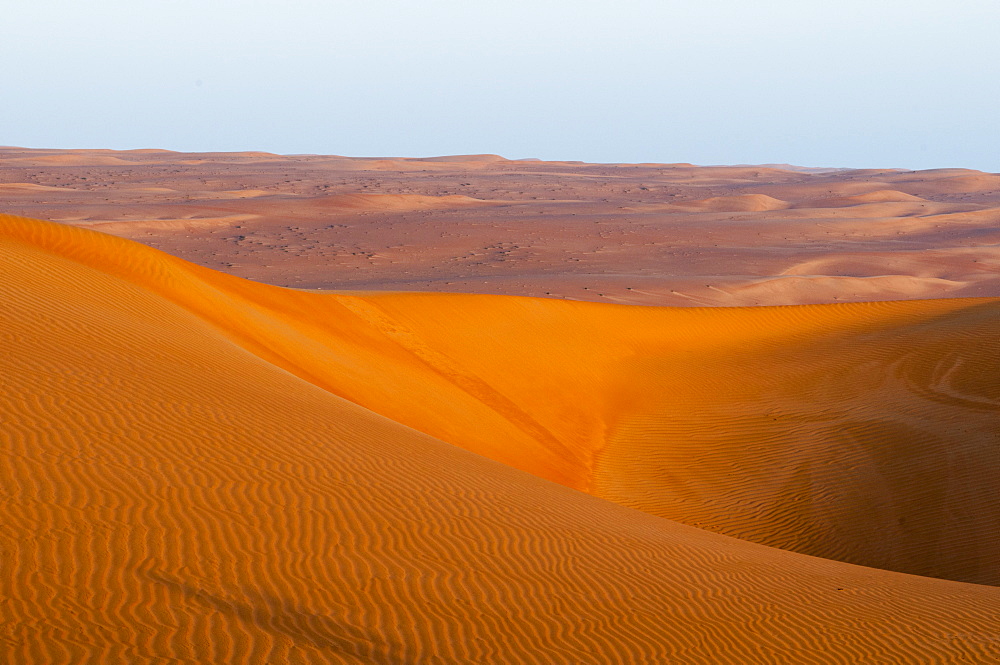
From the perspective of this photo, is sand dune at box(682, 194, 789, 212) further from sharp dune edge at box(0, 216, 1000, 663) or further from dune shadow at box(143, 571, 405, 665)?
dune shadow at box(143, 571, 405, 665)

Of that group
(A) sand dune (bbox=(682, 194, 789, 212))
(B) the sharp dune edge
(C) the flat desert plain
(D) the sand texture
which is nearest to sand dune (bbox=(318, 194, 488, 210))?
(D) the sand texture

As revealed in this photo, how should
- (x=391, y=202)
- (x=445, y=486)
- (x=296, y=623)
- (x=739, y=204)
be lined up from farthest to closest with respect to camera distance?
1. (x=739, y=204)
2. (x=391, y=202)
3. (x=445, y=486)
4. (x=296, y=623)

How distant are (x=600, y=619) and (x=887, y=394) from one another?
34.4 ft

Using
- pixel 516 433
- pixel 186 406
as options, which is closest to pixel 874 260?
pixel 516 433

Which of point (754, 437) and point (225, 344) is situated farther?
point (754, 437)

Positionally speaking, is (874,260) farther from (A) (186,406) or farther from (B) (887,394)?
(A) (186,406)

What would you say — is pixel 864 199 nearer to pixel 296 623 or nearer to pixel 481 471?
pixel 481 471

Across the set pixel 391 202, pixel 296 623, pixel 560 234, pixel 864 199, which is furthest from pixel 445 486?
pixel 864 199

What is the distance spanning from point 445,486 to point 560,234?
114 feet

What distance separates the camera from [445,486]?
26.7 ft

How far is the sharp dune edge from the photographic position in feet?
17.7

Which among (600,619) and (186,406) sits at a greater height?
(186,406)

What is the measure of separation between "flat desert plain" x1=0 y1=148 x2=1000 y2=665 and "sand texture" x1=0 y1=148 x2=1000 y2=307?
6.73ft

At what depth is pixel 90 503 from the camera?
5984 mm
